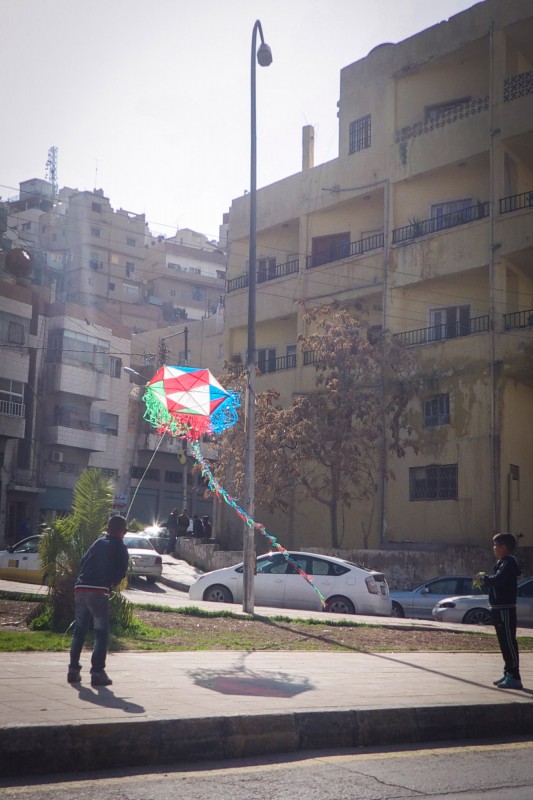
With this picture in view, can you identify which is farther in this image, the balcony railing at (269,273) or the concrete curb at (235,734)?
the balcony railing at (269,273)

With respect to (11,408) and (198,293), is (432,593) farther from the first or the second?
(198,293)

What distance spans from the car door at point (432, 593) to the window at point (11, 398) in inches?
1154

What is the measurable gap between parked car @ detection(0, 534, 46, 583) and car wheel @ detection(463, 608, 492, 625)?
12.4 metres

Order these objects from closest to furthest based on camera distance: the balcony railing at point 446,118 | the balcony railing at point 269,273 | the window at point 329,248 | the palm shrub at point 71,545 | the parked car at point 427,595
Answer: the palm shrub at point 71,545
the parked car at point 427,595
the balcony railing at point 446,118
the window at point 329,248
the balcony railing at point 269,273

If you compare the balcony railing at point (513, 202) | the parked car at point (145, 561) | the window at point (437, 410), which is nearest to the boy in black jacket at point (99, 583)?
the parked car at point (145, 561)

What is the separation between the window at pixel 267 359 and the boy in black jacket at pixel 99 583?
30.9 metres

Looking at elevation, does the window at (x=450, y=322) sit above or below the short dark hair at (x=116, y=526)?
above

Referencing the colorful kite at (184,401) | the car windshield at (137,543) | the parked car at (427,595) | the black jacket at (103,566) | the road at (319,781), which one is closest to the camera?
the road at (319,781)

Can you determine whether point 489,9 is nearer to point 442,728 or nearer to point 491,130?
point 491,130

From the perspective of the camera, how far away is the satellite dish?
52.9 meters

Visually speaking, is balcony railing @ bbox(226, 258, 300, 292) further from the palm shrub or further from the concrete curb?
the concrete curb

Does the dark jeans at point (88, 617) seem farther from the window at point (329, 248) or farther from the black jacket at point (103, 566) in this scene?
the window at point (329, 248)

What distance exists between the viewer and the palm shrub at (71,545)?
13883mm

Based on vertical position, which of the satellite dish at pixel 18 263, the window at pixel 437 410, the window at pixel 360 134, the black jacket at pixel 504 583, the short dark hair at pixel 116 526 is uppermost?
the window at pixel 360 134
